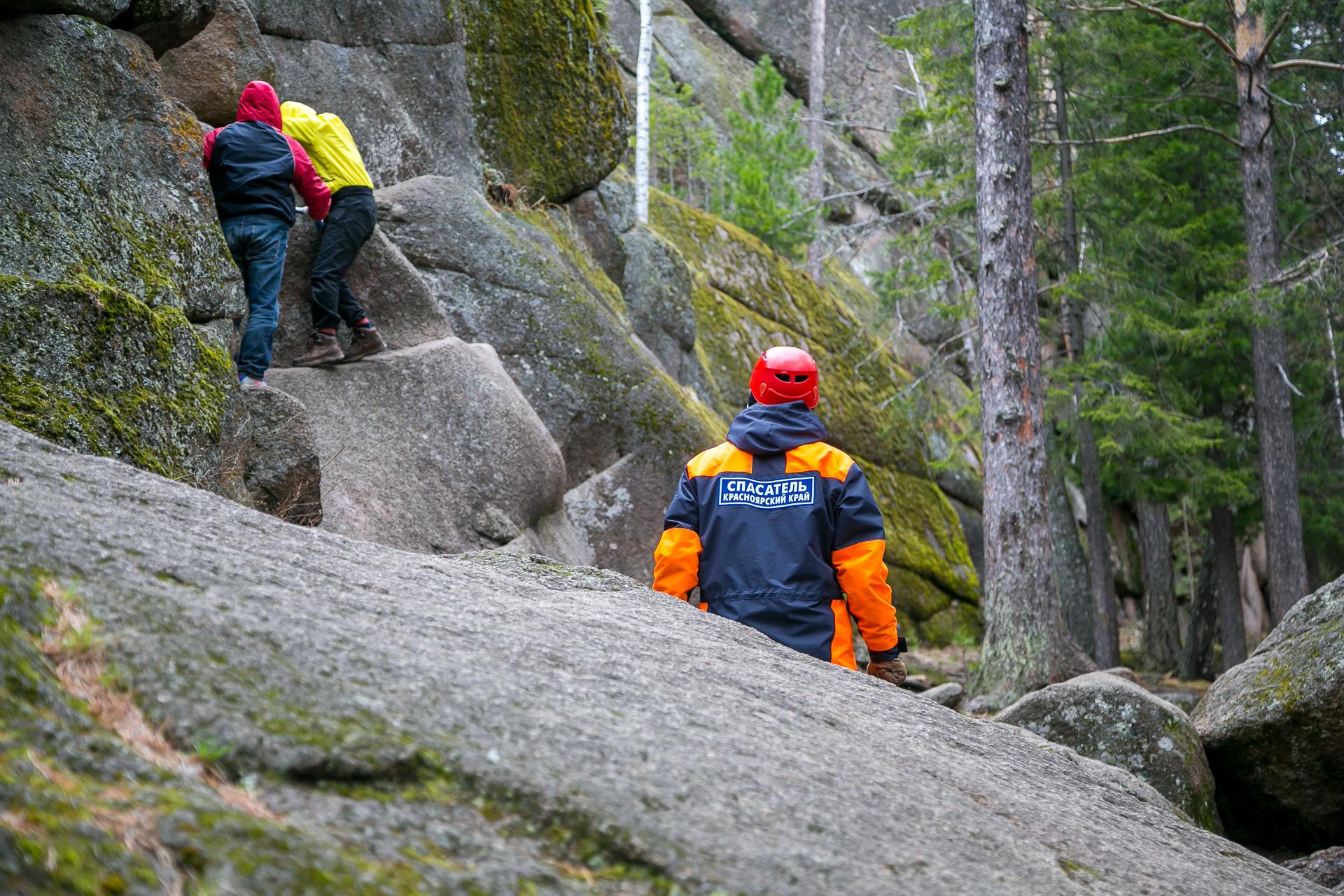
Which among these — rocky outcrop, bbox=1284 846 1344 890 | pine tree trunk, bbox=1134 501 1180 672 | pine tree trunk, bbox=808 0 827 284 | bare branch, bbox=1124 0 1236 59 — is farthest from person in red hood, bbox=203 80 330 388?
pine tree trunk, bbox=808 0 827 284

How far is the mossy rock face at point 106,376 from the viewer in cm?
507

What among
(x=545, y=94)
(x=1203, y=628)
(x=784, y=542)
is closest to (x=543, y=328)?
(x=545, y=94)

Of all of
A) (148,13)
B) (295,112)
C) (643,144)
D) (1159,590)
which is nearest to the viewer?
(148,13)

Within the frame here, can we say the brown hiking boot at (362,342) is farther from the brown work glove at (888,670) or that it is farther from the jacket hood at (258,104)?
the brown work glove at (888,670)

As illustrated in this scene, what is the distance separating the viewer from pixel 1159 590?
2020cm

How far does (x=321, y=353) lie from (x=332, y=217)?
1.06 metres

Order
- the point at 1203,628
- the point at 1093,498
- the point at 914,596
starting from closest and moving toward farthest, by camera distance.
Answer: the point at 914,596
the point at 1093,498
the point at 1203,628

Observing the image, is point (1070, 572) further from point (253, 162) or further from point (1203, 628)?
point (253, 162)

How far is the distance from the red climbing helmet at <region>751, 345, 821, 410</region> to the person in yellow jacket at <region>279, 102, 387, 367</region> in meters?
4.55

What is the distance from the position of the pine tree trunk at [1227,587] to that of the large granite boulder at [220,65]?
49.8 feet

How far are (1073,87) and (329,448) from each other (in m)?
14.5

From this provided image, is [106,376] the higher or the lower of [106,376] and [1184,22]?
the lower

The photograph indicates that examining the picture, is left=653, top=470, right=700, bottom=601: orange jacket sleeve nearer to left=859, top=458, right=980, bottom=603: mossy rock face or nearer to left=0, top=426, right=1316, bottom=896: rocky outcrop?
left=0, top=426, right=1316, bottom=896: rocky outcrop

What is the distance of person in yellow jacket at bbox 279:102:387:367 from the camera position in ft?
29.6
